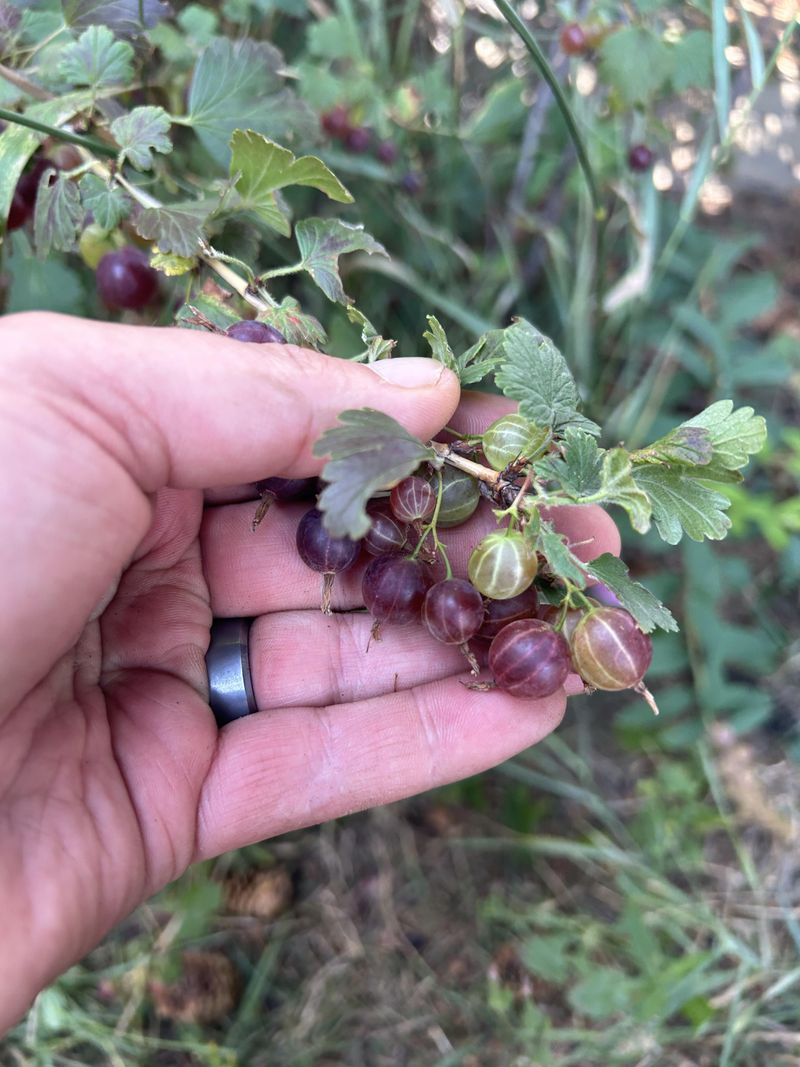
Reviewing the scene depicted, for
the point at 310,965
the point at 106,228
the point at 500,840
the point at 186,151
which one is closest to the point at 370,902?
the point at 310,965

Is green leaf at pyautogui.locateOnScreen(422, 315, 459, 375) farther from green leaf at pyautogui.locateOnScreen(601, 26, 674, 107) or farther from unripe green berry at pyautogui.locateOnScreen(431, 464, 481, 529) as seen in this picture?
green leaf at pyautogui.locateOnScreen(601, 26, 674, 107)

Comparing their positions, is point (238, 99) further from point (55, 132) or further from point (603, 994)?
point (603, 994)

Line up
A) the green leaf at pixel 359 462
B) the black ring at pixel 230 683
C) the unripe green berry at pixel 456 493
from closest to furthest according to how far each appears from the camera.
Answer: the green leaf at pixel 359 462 → the unripe green berry at pixel 456 493 → the black ring at pixel 230 683

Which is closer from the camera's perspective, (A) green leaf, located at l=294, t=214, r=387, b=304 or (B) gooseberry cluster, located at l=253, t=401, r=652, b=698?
(B) gooseberry cluster, located at l=253, t=401, r=652, b=698

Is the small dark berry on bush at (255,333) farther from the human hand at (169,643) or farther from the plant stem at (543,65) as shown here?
the plant stem at (543,65)

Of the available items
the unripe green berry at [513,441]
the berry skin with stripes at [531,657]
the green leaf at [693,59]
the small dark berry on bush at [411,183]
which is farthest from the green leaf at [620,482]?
the small dark berry on bush at [411,183]

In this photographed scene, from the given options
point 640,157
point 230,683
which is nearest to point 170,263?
point 230,683

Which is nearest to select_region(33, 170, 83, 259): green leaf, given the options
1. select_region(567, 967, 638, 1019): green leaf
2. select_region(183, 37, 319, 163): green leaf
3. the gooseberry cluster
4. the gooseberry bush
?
the gooseberry bush
